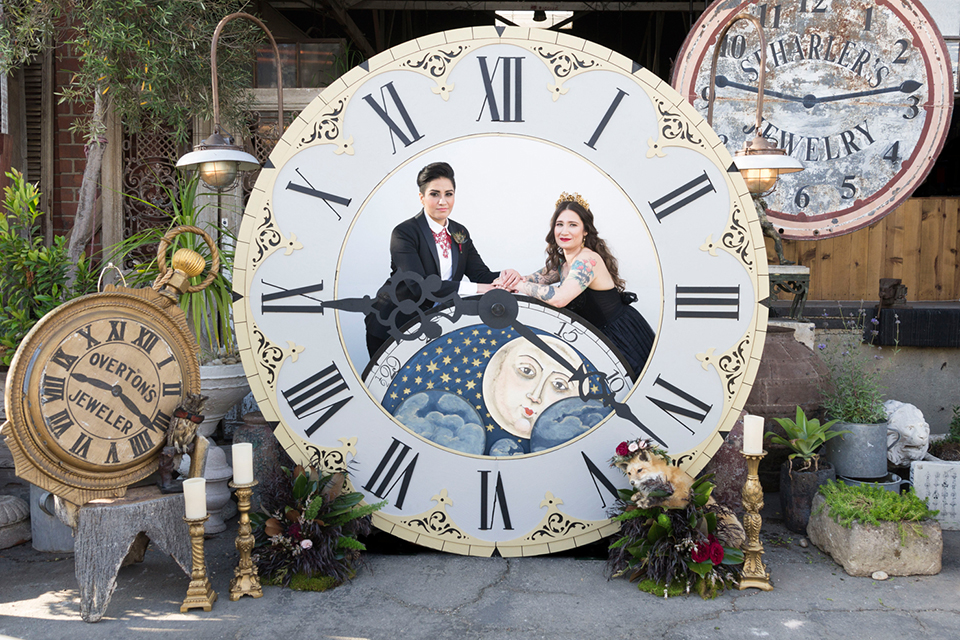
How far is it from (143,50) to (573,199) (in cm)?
262

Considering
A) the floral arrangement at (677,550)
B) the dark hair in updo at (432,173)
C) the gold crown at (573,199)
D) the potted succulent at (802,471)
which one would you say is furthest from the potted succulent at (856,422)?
the dark hair in updo at (432,173)

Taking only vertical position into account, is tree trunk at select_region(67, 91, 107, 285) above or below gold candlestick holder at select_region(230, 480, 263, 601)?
above

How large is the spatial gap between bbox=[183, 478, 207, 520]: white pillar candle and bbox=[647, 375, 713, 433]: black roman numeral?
6.25ft

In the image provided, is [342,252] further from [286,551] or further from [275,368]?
[286,551]

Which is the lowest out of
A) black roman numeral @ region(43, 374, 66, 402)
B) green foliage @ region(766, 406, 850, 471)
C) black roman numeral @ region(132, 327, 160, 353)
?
green foliage @ region(766, 406, 850, 471)

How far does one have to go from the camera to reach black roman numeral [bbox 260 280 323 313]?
3018mm

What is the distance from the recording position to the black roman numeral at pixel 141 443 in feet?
8.82

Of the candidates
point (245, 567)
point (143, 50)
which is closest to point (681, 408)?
point (245, 567)

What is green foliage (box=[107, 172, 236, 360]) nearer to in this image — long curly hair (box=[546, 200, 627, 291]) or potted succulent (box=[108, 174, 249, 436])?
potted succulent (box=[108, 174, 249, 436])

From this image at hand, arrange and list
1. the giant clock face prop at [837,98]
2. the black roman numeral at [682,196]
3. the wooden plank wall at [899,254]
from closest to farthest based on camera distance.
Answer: the black roman numeral at [682,196] → the giant clock face prop at [837,98] → the wooden plank wall at [899,254]

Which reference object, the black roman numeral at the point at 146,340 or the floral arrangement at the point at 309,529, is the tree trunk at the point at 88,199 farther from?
the floral arrangement at the point at 309,529

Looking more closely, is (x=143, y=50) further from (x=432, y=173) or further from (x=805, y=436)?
(x=805, y=436)

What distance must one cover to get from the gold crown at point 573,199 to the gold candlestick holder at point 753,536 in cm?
125

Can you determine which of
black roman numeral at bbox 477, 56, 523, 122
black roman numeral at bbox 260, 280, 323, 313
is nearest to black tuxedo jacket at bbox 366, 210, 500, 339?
black roman numeral at bbox 260, 280, 323, 313
